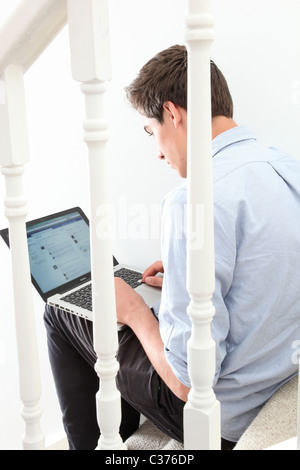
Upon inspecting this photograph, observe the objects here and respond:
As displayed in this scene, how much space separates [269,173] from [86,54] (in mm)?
561

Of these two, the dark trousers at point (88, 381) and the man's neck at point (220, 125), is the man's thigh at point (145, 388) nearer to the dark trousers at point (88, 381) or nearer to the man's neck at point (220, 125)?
the dark trousers at point (88, 381)

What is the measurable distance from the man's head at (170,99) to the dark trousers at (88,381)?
47 centimetres

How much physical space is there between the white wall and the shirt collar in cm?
36

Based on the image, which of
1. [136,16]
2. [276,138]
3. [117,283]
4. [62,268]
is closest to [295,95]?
[276,138]

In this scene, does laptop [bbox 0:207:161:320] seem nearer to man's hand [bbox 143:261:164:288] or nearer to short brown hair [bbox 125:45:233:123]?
man's hand [bbox 143:261:164:288]

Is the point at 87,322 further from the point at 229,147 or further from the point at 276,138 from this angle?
the point at 276,138

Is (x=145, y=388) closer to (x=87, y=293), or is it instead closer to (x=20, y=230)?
(x=87, y=293)

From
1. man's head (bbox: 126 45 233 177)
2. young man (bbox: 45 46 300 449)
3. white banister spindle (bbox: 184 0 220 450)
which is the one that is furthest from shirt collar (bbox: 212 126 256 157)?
white banister spindle (bbox: 184 0 220 450)

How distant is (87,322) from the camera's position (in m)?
1.38

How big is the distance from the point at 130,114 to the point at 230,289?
0.93 meters

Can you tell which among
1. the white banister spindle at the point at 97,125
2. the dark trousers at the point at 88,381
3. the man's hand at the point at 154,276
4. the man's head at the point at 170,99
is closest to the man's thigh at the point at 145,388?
the dark trousers at the point at 88,381

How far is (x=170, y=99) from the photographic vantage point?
49.4 inches

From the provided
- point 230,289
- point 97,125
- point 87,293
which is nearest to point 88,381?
point 87,293

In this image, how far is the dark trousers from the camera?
1.23 meters
